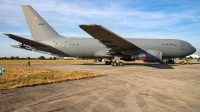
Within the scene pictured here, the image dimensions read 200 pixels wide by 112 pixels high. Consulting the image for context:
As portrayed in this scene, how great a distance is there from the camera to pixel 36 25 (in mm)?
20844

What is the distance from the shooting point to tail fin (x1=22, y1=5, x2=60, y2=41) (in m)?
20.5

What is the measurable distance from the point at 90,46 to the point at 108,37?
19.1ft

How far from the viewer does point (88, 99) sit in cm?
471

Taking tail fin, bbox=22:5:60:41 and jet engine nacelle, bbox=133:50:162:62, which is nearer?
jet engine nacelle, bbox=133:50:162:62

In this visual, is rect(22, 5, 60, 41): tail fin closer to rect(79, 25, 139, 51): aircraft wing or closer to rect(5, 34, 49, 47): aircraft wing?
rect(5, 34, 49, 47): aircraft wing

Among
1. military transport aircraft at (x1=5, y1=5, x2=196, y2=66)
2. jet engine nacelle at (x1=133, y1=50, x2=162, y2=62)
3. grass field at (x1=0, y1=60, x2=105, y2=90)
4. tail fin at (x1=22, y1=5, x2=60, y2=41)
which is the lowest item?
grass field at (x1=0, y1=60, x2=105, y2=90)

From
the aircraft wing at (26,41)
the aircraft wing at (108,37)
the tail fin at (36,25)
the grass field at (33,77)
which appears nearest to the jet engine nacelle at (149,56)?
the aircraft wing at (108,37)

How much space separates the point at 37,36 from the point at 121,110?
20.3 metres

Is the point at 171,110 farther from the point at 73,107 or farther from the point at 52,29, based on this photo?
the point at 52,29

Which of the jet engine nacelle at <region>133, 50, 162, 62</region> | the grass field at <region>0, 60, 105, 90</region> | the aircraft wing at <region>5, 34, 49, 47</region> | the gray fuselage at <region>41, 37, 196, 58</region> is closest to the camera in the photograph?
the grass field at <region>0, 60, 105, 90</region>

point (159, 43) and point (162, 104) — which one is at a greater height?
point (159, 43)

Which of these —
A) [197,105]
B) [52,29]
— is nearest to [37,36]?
[52,29]

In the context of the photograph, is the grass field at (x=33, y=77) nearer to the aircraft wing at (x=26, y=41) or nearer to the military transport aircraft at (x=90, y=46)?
the aircraft wing at (x=26, y=41)

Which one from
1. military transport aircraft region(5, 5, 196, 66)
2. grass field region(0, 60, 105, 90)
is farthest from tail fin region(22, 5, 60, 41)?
grass field region(0, 60, 105, 90)
